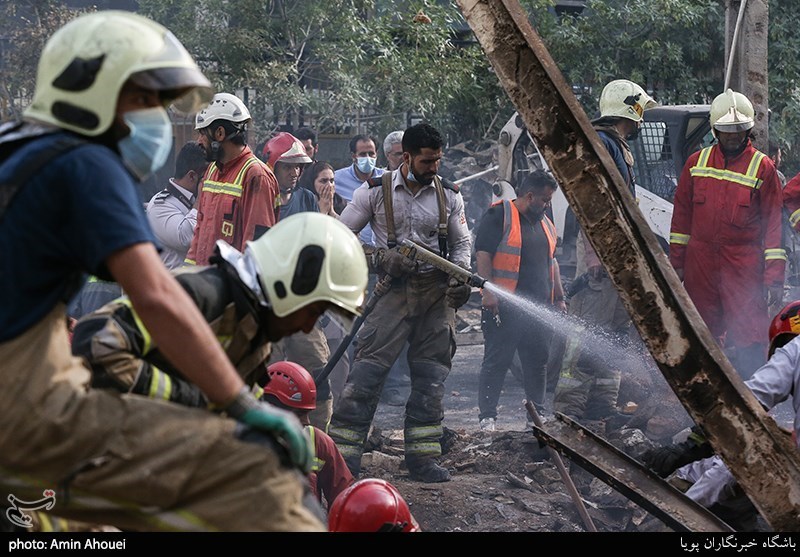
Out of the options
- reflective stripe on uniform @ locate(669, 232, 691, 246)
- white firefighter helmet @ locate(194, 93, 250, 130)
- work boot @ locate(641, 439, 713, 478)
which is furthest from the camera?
reflective stripe on uniform @ locate(669, 232, 691, 246)

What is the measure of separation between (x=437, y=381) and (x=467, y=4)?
3.30 meters

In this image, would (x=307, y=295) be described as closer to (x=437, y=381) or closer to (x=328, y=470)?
(x=328, y=470)

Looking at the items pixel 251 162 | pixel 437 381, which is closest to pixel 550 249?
pixel 437 381

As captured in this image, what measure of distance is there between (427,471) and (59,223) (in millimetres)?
4630

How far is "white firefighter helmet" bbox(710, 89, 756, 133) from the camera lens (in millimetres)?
7531

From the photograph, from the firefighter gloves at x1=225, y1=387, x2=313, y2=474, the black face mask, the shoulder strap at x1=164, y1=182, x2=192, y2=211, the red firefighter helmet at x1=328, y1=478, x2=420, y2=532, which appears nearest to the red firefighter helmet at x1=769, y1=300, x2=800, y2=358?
the red firefighter helmet at x1=328, y1=478, x2=420, y2=532

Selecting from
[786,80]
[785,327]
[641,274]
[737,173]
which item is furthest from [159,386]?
[786,80]

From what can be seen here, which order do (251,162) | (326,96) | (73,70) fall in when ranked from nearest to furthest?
1. (73,70)
2. (251,162)
3. (326,96)

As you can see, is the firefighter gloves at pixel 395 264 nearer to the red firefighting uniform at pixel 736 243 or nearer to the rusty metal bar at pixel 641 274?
the red firefighting uniform at pixel 736 243

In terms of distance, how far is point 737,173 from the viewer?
7.55 meters

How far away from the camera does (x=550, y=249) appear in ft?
27.7

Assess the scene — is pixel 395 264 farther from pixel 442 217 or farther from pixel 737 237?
pixel 737 237

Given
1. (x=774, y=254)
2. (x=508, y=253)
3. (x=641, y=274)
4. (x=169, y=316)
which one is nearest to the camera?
(x=169, y=316)

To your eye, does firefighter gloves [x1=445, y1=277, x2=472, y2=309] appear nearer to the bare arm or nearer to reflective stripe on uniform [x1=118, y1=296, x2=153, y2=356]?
reflective stripe on uniform [x1=118, y1=296, x2=153, y2=356]
